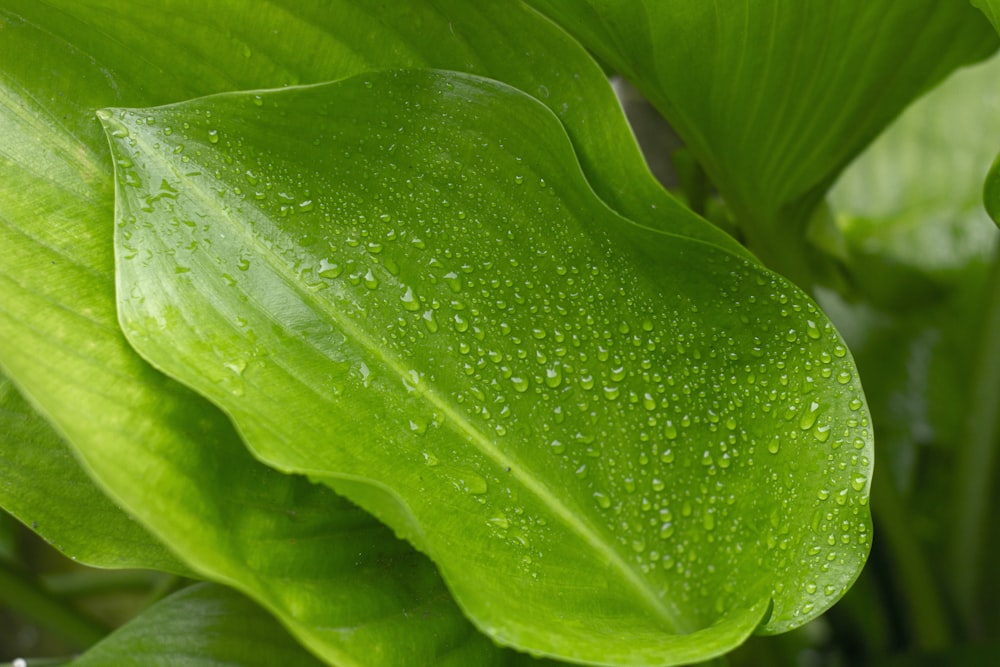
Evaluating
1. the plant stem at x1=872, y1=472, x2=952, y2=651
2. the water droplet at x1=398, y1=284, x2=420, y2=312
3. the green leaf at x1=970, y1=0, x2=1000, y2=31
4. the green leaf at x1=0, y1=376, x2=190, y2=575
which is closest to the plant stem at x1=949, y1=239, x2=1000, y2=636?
the plant stem at x1=872, y1=472, x2=952, y2=651

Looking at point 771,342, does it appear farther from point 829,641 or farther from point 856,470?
point 829,641

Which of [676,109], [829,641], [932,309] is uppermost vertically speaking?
[676,109]

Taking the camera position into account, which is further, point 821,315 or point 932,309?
point 932,309

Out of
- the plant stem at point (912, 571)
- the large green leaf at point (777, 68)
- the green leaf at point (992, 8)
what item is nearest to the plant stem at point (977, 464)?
the plant stem at point (912, 571)

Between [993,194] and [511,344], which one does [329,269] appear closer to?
[511,344]

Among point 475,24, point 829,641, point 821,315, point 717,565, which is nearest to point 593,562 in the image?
point 717,565

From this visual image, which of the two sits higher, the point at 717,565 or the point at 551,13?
the point at 551,13

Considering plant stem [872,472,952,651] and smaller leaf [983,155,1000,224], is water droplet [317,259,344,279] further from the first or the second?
plant stem [872,472,952,651]
